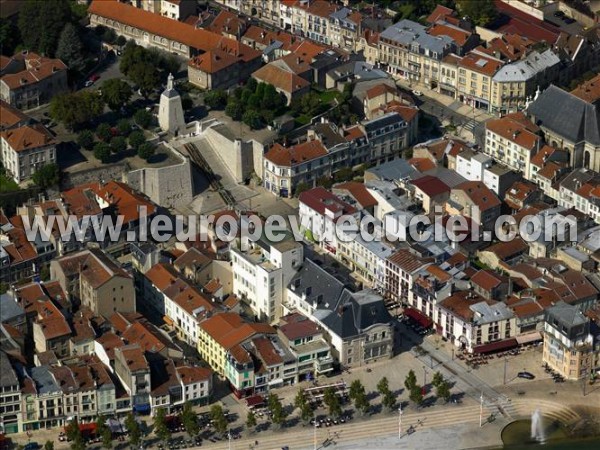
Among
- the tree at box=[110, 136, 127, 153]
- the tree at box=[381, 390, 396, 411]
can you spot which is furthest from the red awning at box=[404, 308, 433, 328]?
the tree at box=[110, 136, 127, 153]

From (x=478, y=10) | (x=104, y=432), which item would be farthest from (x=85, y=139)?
(x=478, y=10)

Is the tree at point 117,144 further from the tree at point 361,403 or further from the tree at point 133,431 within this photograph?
the tree at point 361,403

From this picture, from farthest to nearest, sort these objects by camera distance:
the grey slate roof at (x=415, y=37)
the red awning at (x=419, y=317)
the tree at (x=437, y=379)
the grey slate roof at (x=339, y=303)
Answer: the grey slate roof at (x=415, y=37) → the red awning at (x=419, y=317) → the grey slate roof at (x=339, y=303) → the tree at (x=437, y=379)

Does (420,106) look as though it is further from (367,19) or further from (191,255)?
(191,255)

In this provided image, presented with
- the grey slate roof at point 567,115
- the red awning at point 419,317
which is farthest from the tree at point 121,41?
the red awning at point 419,317

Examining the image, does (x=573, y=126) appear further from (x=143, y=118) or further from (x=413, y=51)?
(x=143, y=118)

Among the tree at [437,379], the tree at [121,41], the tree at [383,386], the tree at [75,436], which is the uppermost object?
the tree at [121,41]

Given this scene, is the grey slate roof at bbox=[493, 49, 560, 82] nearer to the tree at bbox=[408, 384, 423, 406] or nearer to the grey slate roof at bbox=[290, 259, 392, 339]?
the grey slate roof at bbox=[290, 259, 392, 339]
